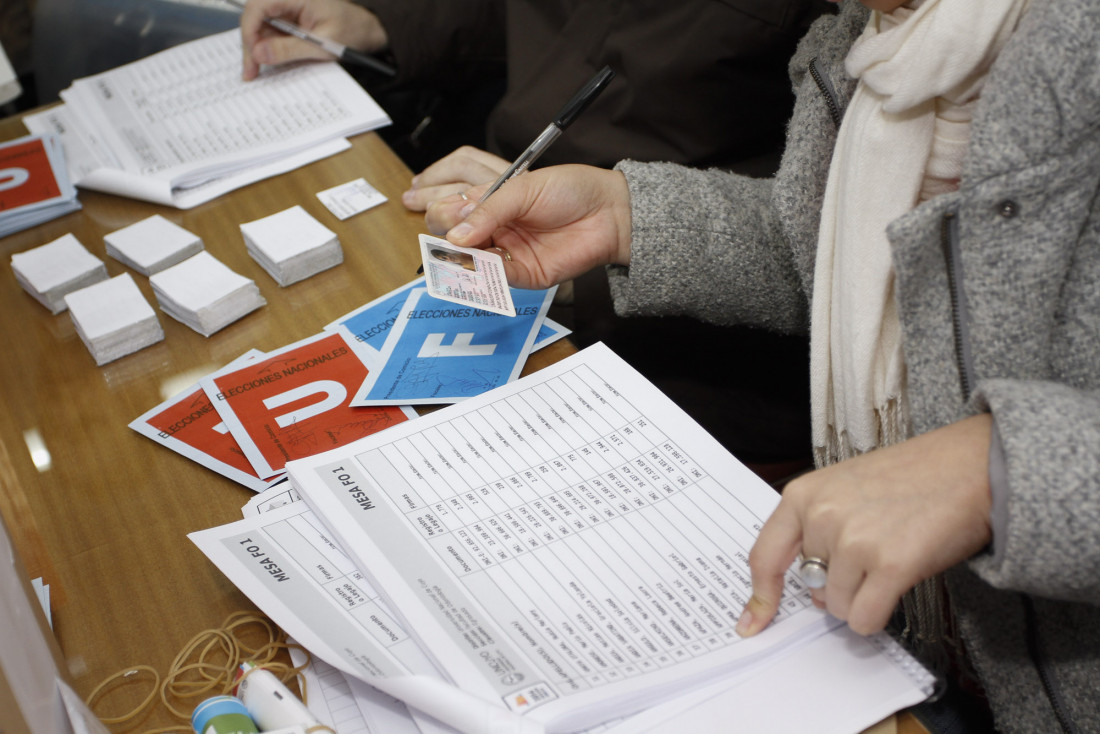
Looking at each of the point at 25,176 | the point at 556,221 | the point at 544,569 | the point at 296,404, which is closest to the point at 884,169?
the point at 556,221

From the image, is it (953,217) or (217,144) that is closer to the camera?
(953,217)

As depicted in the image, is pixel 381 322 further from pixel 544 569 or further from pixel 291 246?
pixel 544 569

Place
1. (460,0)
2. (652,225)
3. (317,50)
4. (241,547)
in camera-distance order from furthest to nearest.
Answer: (460,0)
(317,50)
(652,225)
(241,547)

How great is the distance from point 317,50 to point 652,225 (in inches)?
27.3

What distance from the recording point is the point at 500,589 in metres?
0.57

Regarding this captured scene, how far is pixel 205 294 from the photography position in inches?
34.9

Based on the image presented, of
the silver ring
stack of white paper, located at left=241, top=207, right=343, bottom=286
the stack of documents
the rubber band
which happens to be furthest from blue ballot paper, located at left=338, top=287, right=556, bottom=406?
A: the stack of documents

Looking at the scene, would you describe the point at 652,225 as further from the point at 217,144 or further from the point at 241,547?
the point at 217,144

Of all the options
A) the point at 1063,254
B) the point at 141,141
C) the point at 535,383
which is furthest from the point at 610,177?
the point at 141,141

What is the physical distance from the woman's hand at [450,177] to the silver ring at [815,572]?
2.08ft

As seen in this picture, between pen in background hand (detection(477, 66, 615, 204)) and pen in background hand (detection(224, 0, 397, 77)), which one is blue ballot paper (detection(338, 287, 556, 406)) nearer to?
pen in background hand (detection(477, 66, 615, 204))

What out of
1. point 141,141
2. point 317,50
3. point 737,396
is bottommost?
point 737,396

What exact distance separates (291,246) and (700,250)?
0.45m

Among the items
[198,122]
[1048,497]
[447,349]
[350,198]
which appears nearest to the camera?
[1048,497]
